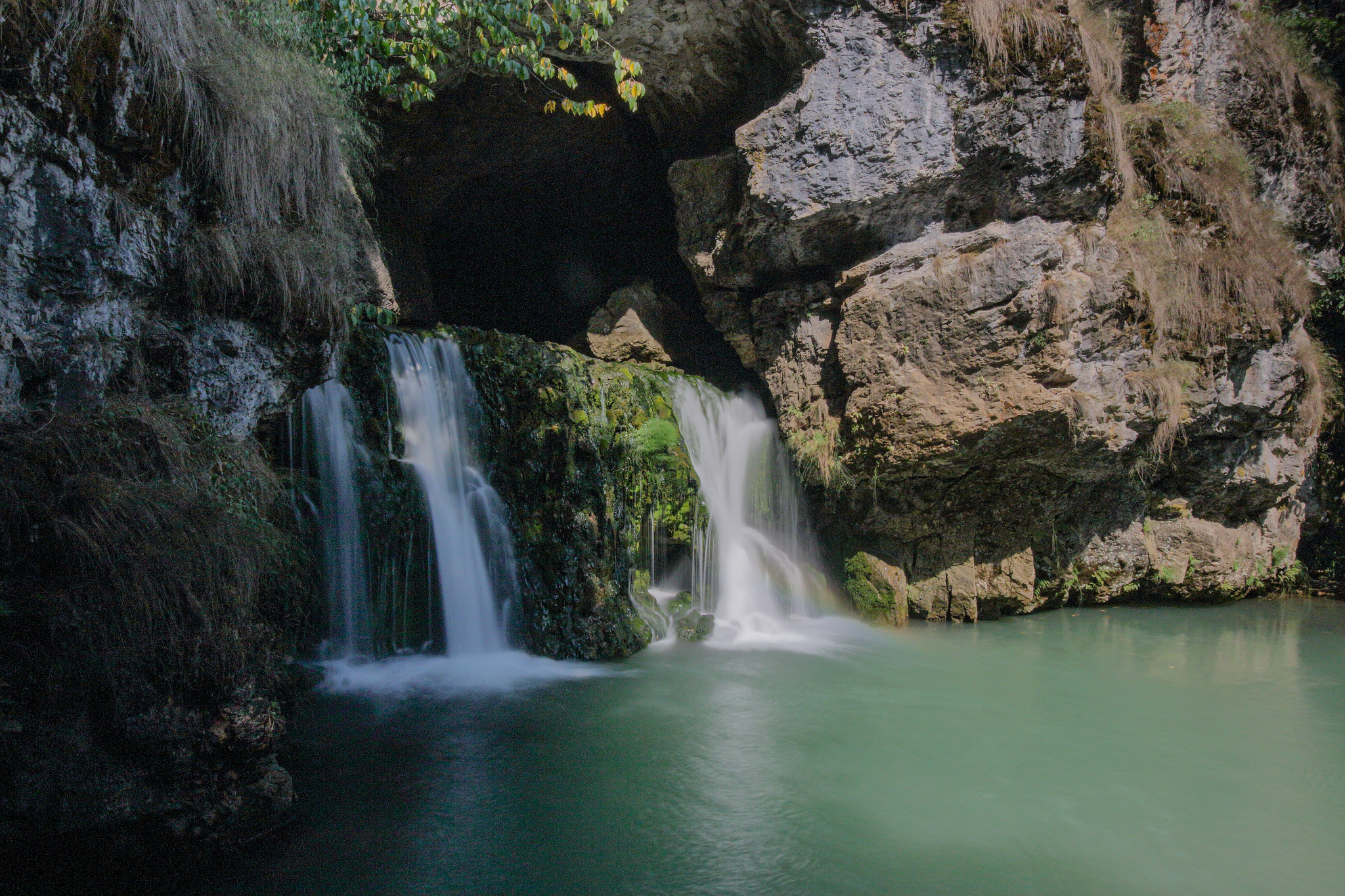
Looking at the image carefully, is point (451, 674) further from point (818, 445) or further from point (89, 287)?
point (818, 445)

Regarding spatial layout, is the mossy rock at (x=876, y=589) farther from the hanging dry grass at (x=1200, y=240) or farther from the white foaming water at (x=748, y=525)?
the hanging dry grass at (x=1200, y=240)

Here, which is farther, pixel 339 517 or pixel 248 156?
pixel 339 517

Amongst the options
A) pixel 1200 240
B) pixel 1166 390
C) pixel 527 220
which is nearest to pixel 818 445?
pixel 1166 390

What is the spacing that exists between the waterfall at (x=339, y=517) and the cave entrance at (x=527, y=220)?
421 cm

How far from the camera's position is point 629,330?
10.6 metres

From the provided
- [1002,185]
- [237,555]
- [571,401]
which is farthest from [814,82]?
[237,555]

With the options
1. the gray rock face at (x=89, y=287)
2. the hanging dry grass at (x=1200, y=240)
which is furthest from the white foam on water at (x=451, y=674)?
the hanging dry grass at (x=1200, y=240)

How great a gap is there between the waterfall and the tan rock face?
15.4 feet

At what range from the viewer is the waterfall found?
239 inches

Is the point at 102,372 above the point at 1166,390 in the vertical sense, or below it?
below

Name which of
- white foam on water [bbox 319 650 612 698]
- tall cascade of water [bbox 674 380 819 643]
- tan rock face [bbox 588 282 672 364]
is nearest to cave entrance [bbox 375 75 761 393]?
tan rock face [bbox 588 282 672 364]

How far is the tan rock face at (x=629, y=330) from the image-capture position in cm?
1054

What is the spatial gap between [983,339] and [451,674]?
210 inches

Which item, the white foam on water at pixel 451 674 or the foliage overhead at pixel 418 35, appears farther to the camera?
the foliage overhead at pixel 418 35
